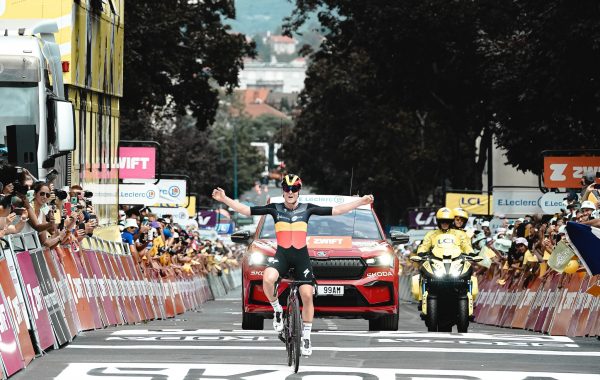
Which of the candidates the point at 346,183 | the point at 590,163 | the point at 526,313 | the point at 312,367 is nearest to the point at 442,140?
the point at 346,183

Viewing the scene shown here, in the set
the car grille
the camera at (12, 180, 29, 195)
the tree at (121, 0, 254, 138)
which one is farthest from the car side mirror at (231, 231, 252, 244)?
the tree at (121, 0, 254, 138)

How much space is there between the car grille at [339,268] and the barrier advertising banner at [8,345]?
754 centimetres

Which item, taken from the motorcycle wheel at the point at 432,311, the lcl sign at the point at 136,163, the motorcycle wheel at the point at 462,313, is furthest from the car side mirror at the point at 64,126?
the lcl sign at the point at 136,163

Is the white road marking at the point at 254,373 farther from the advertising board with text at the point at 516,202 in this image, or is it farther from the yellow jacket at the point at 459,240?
the advertising board with text at the point at 516,202

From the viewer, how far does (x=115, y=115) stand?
80.7 ft

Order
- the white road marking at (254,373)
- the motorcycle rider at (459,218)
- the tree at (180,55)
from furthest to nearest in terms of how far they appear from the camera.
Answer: the tree at (180,55) < the motorcycle rider at (459,218) < the white road marking at (254,373)

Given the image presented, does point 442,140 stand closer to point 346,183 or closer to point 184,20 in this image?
point 346,183

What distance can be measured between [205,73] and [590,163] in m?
22.7

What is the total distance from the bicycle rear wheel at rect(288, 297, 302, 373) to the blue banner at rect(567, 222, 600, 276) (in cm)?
372

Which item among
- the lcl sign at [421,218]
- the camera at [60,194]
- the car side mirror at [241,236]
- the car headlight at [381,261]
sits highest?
the camera at [60,194]

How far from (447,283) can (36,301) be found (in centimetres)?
833

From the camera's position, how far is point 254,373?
13.1m

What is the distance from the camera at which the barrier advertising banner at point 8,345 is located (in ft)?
41.3

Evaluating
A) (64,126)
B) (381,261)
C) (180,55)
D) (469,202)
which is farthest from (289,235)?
(469,202)
